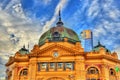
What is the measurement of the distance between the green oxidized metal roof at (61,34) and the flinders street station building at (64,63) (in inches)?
99.0

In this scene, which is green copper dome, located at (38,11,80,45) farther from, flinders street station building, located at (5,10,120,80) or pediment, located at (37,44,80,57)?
pediment, located at (37,44,80,57)

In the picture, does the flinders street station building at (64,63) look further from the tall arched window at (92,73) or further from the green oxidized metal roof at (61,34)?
the green oxidized metal roof at (61,34)

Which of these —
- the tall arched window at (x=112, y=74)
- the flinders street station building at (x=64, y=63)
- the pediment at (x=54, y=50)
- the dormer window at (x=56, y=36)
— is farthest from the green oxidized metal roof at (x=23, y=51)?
the tall arched window at (x=112, y=74)

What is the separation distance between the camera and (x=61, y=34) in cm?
7081

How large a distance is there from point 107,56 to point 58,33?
14885 millimetres

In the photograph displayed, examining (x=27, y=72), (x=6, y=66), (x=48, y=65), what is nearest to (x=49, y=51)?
(x=48, y=65)

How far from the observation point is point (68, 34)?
72.2m

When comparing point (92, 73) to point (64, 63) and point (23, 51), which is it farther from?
point (23, 51)

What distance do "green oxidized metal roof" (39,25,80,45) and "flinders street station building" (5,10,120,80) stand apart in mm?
2513

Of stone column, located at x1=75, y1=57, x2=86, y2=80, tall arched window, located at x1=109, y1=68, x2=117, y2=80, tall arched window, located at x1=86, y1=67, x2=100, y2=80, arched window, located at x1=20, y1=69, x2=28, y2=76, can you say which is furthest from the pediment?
tall arched window, located at x1=109, y1=68, x2=117, y2=80

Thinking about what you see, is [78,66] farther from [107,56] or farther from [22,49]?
[22,49]

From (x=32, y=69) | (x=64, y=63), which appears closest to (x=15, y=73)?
(x=32, y=69)

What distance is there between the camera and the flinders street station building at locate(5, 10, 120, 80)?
62875 millimetres

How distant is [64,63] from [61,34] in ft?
33.3
